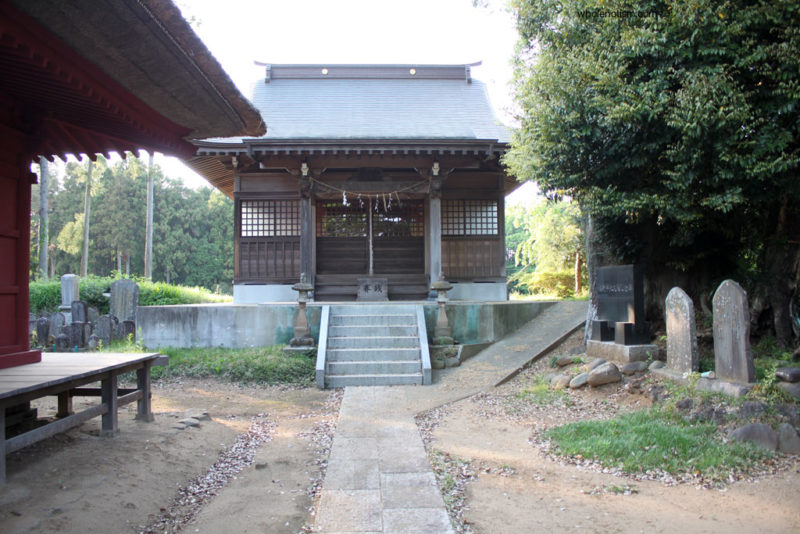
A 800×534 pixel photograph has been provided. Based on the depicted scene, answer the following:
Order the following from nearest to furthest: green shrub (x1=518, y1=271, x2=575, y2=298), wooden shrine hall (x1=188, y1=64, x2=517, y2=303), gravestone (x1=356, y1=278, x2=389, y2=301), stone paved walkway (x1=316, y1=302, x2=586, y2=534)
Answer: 1. stone paved walkway (x1=316, y1=302, x2=586, y2=534)
2. wooden shrine hall (x1=188, y1=64, x2=517, y2=303)
3. gravestone (x1=356, y1=278, x2=389, y2=301)
4. green shrub (x1=518, y1=271, x2=575, y2=298)

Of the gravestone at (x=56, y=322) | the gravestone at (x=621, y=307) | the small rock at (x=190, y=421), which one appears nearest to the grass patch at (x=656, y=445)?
the gravestone at (x=621, y=307)

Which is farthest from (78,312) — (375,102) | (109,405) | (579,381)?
(579,381)

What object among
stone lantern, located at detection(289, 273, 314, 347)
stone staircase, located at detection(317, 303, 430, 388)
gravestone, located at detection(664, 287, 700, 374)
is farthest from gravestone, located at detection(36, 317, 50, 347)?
gravestone, located at detection(664, 287, 700, 374)

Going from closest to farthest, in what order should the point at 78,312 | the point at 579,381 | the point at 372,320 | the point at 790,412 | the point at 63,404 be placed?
the point at 790,412
the point at 63,404
the point at 579,381
the point at 372,320
the point at 78,312

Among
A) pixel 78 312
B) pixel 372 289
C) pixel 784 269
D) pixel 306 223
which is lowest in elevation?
pixel 78 312

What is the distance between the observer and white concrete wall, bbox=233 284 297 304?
46.0 ft

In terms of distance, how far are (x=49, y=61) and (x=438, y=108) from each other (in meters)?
13.9

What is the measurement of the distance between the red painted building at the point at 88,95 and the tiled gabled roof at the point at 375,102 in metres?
8.18

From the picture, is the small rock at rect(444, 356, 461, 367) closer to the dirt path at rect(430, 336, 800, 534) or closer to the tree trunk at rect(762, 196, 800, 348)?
the dirt path at rect(430, 336, 800, 534)

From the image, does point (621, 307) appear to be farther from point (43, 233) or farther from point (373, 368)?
point (43, 233)

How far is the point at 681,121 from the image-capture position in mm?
6105

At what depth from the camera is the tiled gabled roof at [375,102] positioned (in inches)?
559

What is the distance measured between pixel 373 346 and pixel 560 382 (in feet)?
12.3

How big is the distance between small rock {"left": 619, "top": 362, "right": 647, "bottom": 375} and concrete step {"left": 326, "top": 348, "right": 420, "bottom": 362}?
3.70 metres
